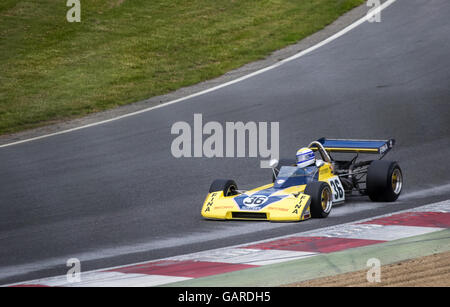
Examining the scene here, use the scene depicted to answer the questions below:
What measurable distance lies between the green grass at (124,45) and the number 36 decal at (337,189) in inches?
351

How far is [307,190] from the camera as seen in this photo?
11250 millimetres

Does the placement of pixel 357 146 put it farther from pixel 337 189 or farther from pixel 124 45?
pixel 124 45

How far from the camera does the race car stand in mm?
11156

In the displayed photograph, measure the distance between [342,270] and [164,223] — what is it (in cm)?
369

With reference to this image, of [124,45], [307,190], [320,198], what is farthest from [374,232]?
[124,45]

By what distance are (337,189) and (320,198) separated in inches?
36.7

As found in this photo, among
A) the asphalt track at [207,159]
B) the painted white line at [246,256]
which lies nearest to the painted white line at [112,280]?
the asphalt track at [207,159]

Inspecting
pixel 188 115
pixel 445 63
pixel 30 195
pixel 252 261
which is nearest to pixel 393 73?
pixel 445 63

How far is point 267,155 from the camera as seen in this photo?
598 inches

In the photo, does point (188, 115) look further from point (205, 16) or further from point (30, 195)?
point (205, 16)

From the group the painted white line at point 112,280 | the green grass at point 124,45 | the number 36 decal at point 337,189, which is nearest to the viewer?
the painted white line at point 112,280

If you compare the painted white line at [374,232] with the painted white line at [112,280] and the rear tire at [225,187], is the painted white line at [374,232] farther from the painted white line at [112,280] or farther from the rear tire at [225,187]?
the painted white line at [112,280]

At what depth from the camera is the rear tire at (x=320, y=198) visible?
36.6 feet

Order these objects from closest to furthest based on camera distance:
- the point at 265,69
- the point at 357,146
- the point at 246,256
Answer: the point at 246,256 → the point at 357,146 → the point at 265,69
